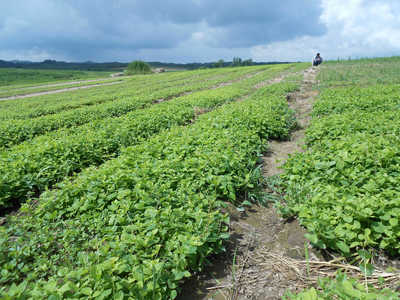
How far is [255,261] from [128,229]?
1688mm

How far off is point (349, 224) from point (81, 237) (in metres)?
3.38

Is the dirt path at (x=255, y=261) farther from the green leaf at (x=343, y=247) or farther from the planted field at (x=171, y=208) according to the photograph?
the green leaf at (x=343, y=247)

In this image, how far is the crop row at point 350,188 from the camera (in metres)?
2.59

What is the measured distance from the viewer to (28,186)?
4496 millimetres

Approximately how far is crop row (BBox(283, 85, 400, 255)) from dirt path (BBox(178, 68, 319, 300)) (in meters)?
0.37

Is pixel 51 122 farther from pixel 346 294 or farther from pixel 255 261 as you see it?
pixel 346 294

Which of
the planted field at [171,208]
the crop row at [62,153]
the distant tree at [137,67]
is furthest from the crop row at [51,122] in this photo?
the distant tree at [137,67]

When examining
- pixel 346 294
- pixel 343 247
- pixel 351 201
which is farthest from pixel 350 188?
pixel 346 294

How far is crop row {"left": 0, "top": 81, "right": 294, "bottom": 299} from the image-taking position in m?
2.08

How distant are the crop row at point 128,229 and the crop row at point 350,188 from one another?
1.05 m

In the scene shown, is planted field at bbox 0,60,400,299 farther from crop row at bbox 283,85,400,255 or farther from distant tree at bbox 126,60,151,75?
distant tree at bbox 126,60,151,75

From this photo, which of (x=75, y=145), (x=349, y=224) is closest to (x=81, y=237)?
(x=349, y=224)

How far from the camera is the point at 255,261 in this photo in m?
2.88

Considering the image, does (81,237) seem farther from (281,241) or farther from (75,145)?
(75,145)
